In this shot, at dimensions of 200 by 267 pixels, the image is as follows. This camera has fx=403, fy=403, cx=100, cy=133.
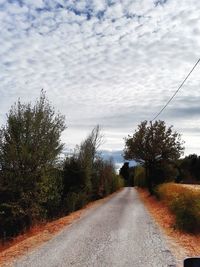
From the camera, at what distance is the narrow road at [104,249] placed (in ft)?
31.9

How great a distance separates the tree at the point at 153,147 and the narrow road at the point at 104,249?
23.3 m

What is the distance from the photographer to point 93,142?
45.6 meters

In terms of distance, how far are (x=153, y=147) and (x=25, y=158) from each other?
818 inches

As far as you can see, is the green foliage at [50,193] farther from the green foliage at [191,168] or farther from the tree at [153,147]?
the green foliage at [191,168]

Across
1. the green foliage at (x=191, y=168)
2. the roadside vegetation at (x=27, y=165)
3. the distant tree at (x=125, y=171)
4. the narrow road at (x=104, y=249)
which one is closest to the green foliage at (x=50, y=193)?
the roadside vegetation at (x=27, y=165)

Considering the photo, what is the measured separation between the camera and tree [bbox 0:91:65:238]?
20906 mm

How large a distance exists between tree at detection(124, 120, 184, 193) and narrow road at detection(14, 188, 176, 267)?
2330 cm

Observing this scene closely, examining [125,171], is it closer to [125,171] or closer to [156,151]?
[125,171]

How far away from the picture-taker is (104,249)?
11.3m

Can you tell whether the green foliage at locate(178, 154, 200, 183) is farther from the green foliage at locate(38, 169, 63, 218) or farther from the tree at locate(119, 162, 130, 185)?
the tree at locate(119, 162, 130, 185)

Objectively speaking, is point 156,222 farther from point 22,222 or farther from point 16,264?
point 16,264

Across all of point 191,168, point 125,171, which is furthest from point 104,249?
point 125,171

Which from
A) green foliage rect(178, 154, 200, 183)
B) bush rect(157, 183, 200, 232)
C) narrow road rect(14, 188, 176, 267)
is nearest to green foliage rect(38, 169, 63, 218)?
narrow road rect(14, 188, 176, 267)

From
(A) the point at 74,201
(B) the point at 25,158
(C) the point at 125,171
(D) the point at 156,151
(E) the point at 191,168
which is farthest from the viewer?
(C) the point at 125,171
